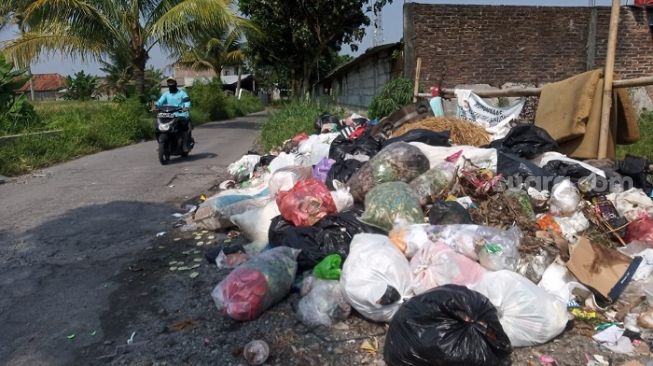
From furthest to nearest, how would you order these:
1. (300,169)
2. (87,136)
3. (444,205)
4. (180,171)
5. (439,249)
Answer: (87,136) → (180,171) → (300,169) → (444,205) → (439,249)

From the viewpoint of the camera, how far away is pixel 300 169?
5203 mm

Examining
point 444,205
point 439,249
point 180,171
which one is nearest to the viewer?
point 439,249

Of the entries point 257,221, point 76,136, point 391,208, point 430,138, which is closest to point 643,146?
point 430,138

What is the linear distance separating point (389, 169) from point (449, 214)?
0.86m

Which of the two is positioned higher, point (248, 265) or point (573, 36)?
point (573, 36)

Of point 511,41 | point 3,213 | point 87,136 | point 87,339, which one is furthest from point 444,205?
point 87,136

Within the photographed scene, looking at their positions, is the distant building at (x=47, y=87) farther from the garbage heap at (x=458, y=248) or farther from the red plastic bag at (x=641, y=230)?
the red plastic bag at (x=641, y=230)

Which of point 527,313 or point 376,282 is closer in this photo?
point 527,313

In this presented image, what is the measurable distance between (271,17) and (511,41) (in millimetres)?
9649

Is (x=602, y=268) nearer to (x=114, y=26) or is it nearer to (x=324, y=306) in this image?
(x=324, y=306)

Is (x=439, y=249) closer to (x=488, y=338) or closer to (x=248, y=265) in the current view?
(x=488, y=338)

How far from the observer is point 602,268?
2.95 metres

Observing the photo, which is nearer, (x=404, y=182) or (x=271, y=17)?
(x=404, y=182)

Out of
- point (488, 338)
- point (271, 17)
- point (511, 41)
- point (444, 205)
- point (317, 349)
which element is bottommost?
point (317, 349)
